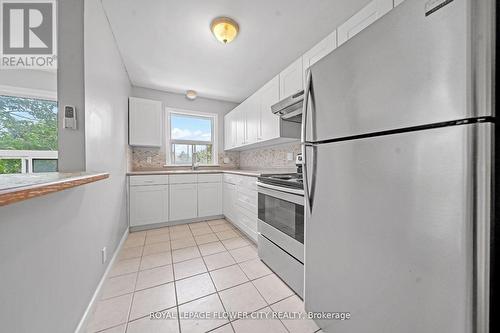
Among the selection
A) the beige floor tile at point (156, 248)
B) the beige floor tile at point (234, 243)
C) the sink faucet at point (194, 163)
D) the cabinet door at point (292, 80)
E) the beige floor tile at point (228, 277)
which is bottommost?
the beige floor tile at point (228, 277)

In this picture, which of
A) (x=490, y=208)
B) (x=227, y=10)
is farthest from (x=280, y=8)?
(x=490, y=208)

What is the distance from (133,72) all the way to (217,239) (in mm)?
2828

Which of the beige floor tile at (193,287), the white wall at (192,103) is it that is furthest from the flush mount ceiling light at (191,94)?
the beige floor tile at (193,287)

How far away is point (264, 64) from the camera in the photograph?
2.55m

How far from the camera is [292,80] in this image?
211 cm

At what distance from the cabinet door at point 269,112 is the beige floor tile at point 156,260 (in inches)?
74.0

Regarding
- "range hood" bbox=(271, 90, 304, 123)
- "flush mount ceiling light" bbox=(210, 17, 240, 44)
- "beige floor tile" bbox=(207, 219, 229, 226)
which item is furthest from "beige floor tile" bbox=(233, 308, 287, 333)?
"flush mount ceiling light" bbox=(210, 17, 240, 44)

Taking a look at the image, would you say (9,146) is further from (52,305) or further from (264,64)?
(264,64)

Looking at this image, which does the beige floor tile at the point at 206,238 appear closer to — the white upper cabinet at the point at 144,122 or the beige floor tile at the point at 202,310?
the beige floor tile at the point at 202,310

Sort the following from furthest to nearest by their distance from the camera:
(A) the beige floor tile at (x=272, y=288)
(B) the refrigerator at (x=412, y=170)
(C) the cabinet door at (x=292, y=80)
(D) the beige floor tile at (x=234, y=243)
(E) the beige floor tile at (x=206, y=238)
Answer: (E) the beige floor tile at (x=206, y=238) → (D) the beige floor tile at (x=234, y=243) → (C) the cabinet door at (x=292, y=80) → (A) the beige floor tile at (x=272, y=288) → (B) the refrigerator at (x=412, y=170)

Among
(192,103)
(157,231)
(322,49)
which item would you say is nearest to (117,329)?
(157,231)

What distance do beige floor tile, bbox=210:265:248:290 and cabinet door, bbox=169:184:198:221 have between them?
154 centimetres

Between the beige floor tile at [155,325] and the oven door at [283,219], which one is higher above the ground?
the oven door at [283,219]

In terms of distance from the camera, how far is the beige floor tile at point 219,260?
1.87 metres
